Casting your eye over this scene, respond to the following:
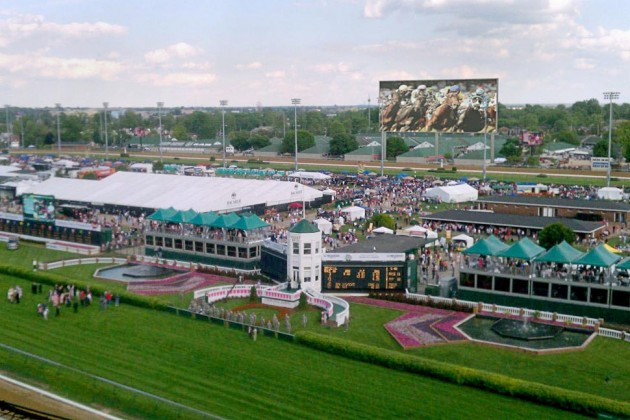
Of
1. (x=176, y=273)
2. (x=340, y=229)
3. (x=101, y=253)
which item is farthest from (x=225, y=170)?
(x=176, y=273)

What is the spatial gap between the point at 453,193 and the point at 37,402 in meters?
48.6

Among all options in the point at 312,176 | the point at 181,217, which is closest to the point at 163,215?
the point at 181,217

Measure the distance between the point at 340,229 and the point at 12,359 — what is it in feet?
101

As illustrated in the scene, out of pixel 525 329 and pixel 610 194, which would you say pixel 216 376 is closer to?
pixel 525 329

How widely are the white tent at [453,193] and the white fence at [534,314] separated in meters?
32.5

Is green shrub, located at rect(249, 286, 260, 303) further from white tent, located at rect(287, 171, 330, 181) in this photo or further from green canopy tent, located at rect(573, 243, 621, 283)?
white tent, located at rect(287, 171, 330, 181)

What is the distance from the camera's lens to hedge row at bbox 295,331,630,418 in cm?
2014

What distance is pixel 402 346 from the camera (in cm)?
2642

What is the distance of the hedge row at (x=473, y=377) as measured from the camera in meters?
20.1

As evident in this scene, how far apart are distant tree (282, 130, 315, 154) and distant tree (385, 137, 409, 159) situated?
16172 mm

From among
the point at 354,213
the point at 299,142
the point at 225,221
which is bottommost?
the point at 354,213

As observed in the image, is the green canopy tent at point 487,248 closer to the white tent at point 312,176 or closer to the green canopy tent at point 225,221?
the green canopy tent at point 225,221

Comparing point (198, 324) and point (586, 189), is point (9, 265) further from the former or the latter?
point (586, 189)

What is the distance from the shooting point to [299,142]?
408ft
